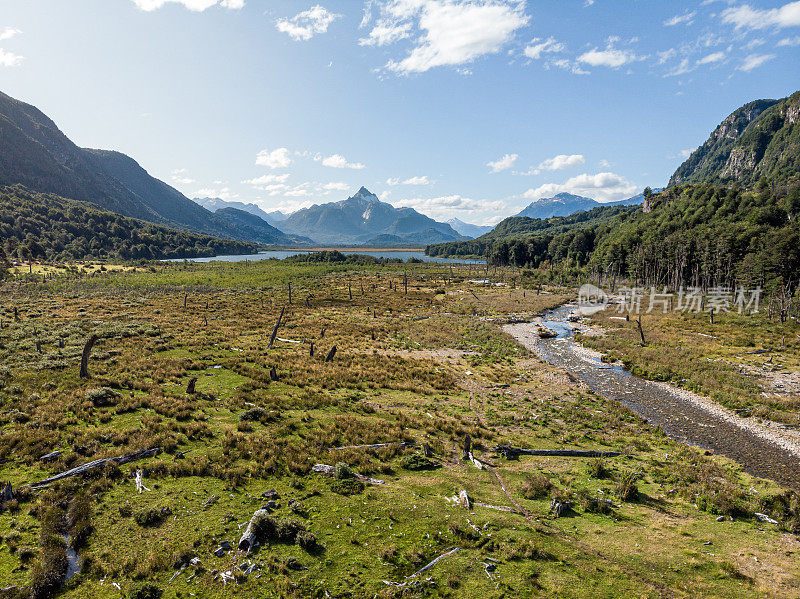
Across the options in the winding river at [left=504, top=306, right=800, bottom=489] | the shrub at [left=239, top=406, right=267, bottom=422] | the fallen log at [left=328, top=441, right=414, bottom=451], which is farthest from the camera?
the shrub at [left=239, top=406, right=267, bottom=422]

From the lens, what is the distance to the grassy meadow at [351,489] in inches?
431

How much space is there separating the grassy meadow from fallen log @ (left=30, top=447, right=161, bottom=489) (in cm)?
45

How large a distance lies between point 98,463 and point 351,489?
11370 mm

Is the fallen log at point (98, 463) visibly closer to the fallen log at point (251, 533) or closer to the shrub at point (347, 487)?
the fallen log at point (251, 533)

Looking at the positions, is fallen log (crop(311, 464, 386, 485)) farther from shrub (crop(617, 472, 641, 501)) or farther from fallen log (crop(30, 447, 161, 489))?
shrub (crop(617, 472, 641, 501))

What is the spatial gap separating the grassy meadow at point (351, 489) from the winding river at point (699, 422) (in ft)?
6.75

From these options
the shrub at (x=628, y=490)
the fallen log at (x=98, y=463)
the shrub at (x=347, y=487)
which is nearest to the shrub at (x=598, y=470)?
the shrub at (x=628, y=490)

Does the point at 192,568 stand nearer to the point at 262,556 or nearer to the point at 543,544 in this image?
the point at 262,556

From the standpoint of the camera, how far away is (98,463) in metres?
15.5

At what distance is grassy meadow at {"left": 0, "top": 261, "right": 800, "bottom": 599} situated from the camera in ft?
35.9

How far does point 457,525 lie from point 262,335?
42.8 m

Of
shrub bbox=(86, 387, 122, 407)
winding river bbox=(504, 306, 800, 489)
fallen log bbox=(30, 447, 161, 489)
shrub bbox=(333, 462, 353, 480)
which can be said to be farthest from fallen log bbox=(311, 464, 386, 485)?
winding river bbox=(504, 306, 800, 489)

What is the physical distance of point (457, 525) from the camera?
13.4m

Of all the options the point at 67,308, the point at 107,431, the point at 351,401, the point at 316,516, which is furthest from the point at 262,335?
the point at 67,308
